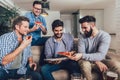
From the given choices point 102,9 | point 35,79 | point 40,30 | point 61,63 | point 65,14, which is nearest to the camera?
point 35,79

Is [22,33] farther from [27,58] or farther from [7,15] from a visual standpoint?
[7,15]

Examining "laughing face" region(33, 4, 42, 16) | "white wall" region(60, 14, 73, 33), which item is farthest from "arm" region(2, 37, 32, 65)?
"white wall" region(60, 14, 73, 33)

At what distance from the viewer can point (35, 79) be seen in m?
2.50

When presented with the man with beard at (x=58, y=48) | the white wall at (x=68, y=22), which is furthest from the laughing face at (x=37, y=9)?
the white wall at (x=68, y=22)

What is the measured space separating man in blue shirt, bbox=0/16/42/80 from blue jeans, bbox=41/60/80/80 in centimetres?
11

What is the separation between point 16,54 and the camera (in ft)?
7.32

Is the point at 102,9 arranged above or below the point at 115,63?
above

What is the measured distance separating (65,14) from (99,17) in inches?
111

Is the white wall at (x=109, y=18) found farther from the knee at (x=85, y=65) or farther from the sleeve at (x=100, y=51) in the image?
the knee at (x=85, y=65)

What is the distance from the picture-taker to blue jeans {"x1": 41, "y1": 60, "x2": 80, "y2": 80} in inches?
101

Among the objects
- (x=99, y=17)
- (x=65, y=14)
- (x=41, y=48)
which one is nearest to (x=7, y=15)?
(x=41, y=48)

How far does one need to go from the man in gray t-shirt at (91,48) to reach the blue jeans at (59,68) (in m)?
0.17

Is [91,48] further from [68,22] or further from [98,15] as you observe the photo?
[68,22]

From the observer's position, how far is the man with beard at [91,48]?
244 cm
